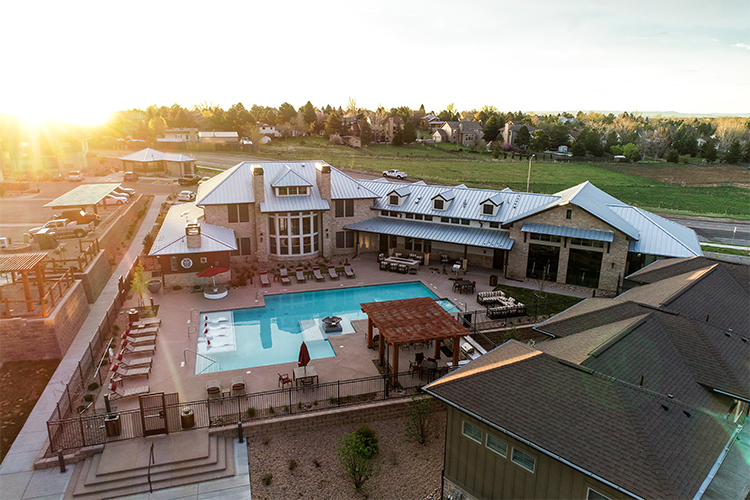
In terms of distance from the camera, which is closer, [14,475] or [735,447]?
[14,475]

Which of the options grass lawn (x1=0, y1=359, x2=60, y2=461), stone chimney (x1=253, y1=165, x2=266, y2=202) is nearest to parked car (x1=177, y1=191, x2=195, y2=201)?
stone chimney (x1=253, y1=165, x2=266, y2=202)

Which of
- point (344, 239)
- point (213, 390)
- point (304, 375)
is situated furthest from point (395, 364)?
point (344, 239)

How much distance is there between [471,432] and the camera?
12.5 m

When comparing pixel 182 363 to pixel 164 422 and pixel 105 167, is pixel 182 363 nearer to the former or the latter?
pixel 164 422

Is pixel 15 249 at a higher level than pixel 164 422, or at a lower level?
higher

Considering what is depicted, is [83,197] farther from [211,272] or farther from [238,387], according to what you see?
[238,387]

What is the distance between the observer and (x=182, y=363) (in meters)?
19.8

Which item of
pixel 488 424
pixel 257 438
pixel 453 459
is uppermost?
pixel 488 424

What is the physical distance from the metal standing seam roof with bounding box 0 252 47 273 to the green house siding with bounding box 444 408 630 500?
62.4 ft

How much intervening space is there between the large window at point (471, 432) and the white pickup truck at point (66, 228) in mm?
31564

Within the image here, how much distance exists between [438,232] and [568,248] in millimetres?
8894

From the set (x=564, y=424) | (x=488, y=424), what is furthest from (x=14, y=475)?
(x=564, y=424)

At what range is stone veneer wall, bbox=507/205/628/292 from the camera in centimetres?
2775

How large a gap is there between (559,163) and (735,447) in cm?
9862
